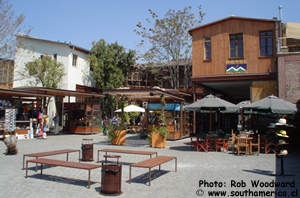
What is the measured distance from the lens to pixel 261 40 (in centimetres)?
1822

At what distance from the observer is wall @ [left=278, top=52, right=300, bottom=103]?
15.5 m

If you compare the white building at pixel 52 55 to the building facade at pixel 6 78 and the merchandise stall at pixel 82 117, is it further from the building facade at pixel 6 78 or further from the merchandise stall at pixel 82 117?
the merchandise stall at pixel 82 117

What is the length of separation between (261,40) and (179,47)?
12167mm

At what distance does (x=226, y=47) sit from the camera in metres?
18.9

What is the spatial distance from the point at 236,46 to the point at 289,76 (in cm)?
438

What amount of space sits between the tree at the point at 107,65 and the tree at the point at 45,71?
16.4 ft

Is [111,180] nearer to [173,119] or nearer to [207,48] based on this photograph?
[173,119]

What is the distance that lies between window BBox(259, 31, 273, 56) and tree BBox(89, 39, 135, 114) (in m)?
17.3

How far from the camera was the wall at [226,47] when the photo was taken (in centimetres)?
1809

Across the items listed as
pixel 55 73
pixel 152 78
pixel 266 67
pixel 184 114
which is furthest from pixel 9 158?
pixel 152 78

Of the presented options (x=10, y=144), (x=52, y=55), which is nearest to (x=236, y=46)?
(x=10, y=144)

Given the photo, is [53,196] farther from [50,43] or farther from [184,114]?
[50,43]

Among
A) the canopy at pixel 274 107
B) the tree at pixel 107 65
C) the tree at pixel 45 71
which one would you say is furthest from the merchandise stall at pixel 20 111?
the canopy at pixel 274 107

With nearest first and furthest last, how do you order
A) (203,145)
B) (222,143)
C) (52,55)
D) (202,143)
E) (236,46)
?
1. (222,143)
2. (203,145)
3. (202,143)
4. (236,46)
5. (52,55)
